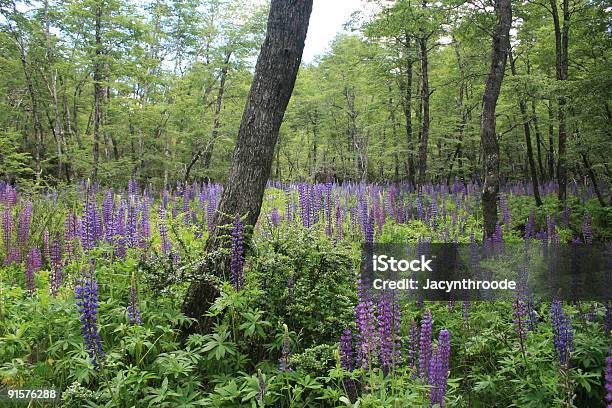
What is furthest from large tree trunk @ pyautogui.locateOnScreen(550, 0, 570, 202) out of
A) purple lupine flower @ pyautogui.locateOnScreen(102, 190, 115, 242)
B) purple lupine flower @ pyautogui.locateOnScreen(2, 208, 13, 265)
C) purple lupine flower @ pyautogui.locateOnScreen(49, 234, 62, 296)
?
purple lupine flower @ pyautogui.locateOnScreen(2, 208, 13, 265)

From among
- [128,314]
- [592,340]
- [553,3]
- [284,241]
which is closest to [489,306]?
[592,340]

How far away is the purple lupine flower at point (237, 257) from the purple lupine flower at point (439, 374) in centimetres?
181

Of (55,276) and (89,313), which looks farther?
(55,276)

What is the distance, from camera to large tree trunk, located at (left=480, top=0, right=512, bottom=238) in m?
6.86

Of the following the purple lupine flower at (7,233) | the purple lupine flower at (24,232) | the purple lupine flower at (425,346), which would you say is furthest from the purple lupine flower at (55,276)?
the purple lupine flower at (425,346)

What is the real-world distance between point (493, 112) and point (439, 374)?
569 cm

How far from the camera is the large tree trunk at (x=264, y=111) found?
162 inches

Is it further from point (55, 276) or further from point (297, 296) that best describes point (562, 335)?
point (55, 276)

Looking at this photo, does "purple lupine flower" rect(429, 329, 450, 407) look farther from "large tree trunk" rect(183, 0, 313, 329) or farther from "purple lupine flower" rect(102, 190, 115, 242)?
"purple lupine flower" rect(102, 190, 115, 242)

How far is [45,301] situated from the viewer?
3.65 meters

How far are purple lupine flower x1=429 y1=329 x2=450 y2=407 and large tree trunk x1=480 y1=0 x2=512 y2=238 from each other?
193 inches

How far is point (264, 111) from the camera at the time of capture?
4180mm

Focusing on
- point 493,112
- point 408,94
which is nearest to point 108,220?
point 493,112

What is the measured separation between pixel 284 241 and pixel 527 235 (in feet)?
17.5
